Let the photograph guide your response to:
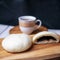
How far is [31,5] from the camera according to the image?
93 cm

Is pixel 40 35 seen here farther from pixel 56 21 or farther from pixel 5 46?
pixel 56 21

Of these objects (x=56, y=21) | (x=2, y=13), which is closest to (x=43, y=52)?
(x=56, y=21)

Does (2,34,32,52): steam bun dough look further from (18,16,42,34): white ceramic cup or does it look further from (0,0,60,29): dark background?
(0,0,60,29): dark background

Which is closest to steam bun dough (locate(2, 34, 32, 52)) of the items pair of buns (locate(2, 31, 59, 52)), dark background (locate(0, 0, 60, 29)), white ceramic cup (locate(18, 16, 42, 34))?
pair of buns (locate(2, 31, 59, 52))

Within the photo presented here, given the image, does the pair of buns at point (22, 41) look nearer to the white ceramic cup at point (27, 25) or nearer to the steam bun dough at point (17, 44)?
the steam bun dough at point (17, 44)

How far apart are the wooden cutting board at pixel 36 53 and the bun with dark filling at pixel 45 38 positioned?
2 centimetres

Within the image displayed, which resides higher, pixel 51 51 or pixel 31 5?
pixel 31 5

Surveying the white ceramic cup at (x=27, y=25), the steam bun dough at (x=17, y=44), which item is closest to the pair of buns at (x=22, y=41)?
the steam bun dough at (x=17, y=44)

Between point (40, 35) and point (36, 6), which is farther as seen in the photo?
point (36, 6)

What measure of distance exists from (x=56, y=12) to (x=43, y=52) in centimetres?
46

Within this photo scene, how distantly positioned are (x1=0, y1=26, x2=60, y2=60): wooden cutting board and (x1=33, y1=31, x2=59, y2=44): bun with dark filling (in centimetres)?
2

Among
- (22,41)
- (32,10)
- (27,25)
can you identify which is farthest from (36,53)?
(32,10)

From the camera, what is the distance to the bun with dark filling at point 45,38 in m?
0.54

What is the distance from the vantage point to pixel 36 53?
1.63 feet
